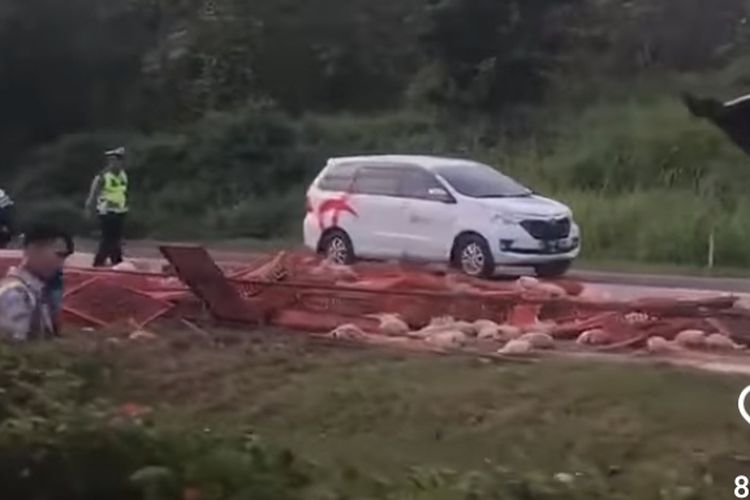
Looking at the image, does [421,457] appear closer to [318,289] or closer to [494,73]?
→ [318,289]

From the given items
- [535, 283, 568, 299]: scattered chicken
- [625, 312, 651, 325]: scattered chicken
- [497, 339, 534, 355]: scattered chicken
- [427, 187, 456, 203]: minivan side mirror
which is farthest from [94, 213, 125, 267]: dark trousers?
[497, 339, 534, 355]: scattered chicken

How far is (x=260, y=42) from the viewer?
132 ft

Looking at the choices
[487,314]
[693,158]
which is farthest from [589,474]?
[693,158]

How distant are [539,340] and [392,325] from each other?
130 cm

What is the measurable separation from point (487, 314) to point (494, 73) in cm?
2246

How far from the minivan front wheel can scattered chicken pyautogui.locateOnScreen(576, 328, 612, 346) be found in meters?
8.18

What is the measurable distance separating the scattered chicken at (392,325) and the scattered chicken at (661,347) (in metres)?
1.89

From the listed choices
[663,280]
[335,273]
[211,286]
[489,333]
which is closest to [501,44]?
[663,280]

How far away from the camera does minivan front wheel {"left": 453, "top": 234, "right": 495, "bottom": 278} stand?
21.6 metres

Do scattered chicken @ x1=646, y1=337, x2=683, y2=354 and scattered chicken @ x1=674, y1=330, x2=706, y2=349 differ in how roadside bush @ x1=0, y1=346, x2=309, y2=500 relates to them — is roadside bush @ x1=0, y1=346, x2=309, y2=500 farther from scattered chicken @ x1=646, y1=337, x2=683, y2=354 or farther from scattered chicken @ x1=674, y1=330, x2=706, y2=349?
scattered chicken @ x1=674, y1=330, x2=706, y2=349

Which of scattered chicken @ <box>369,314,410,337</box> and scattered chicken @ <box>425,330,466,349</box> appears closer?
scattered chicken @ <box>425,330,466,349</box>

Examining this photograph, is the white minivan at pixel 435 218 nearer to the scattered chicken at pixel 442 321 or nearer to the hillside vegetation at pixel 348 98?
the hillside vegetation at pixel 348 98

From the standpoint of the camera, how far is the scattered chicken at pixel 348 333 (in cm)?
1315

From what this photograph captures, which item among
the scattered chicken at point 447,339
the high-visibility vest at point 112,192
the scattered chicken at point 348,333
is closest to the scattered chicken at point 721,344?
the scattered chicken at point 447,339
